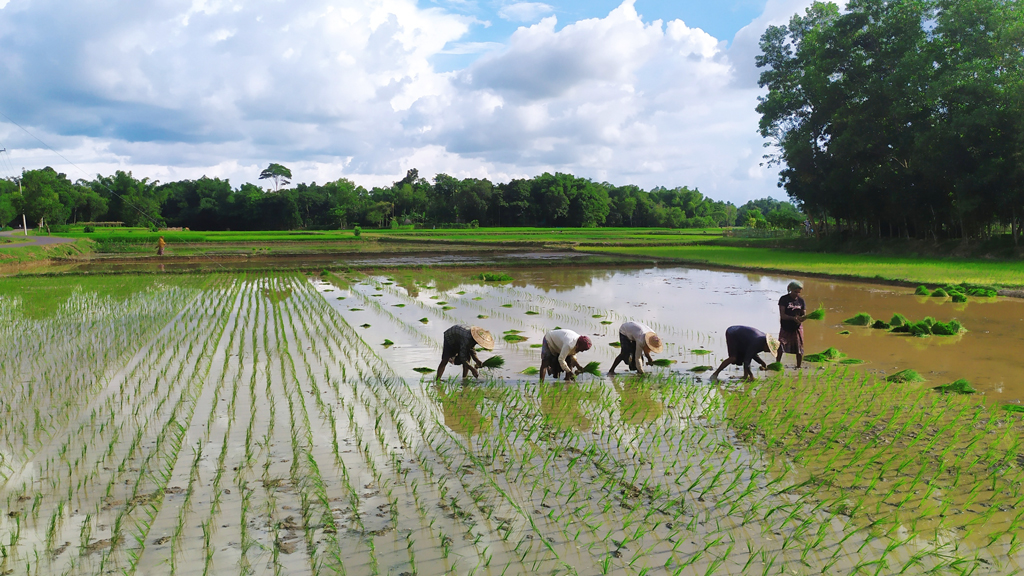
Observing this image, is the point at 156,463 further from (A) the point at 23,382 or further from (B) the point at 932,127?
(B) the point at 932,127

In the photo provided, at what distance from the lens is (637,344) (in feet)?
22.9

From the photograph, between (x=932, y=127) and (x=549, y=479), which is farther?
(x=932, y=127)

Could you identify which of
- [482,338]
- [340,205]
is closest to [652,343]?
[482,338]

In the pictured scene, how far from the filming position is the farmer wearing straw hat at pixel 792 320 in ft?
23.9

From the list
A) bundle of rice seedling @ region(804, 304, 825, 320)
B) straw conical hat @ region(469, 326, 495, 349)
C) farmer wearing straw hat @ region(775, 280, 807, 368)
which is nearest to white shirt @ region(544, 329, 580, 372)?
straw conical hat @ region(469, 326, 495, 349)

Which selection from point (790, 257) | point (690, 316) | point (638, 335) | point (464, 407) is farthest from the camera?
point (790, 257)

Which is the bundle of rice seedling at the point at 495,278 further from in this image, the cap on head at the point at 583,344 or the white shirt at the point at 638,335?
the cap on head at the point at 583,344

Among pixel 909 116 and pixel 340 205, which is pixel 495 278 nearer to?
pixel 909 116

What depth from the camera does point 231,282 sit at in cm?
1864

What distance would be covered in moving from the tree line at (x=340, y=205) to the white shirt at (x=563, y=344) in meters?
54.5

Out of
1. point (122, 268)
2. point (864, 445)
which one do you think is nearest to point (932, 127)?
point (864, 445)

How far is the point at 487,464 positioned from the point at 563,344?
2244 mm

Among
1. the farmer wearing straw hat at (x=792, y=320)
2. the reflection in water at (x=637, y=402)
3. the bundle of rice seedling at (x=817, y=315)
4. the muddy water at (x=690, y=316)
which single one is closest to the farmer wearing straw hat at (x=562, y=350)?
the reflection in water at (x=637, y=402)

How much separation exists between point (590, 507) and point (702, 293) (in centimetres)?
1284
